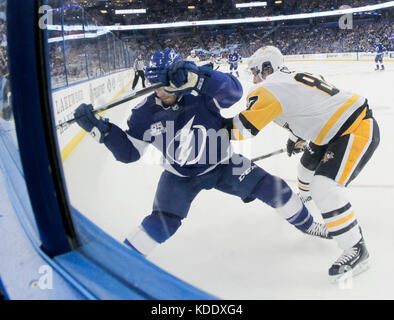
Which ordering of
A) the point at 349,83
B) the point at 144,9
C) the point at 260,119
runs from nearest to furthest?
the point at 260,119 < the point at 144,9 < the point at 349,83

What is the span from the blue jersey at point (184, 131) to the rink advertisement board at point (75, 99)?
0.28 m

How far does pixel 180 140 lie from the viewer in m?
1.36

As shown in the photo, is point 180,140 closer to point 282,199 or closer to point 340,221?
point 282,199

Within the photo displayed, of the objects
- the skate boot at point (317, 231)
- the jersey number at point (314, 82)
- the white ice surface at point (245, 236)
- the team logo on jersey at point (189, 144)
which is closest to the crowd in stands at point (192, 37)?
the team logo on jersey at point (189, 144)

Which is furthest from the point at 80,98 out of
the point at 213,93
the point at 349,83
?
the point at 349,83

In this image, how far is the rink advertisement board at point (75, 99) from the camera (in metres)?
1.82

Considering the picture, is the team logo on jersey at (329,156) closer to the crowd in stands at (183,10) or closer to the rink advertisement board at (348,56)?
the crowd in stands at (183,10)

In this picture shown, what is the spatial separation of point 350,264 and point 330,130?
559mm

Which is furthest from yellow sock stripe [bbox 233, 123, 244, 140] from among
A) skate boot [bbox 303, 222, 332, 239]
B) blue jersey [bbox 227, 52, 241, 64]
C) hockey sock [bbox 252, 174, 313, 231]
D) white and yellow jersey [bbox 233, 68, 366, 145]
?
blue jersey [bbox 227, 52, 241, 64]
